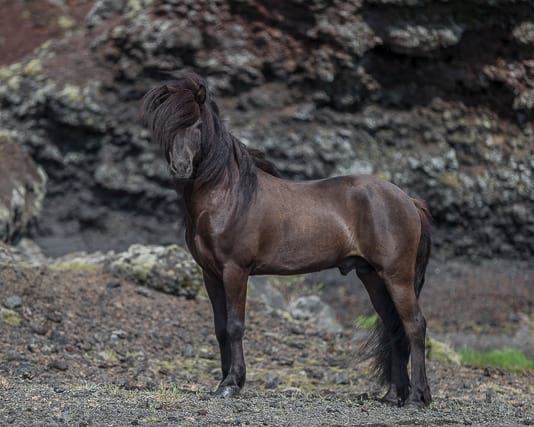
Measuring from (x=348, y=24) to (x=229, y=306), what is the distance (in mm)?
8924

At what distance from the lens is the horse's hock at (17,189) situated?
13.0m

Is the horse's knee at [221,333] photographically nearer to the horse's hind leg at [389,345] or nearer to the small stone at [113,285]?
the horse's hind leg at [389,345]

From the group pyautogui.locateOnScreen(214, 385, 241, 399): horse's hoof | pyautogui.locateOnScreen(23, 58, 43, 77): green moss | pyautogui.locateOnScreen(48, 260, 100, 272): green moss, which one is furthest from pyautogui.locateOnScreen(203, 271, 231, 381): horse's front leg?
pyautogui.locateOnScreen(23, 58, 43, 77): green moss

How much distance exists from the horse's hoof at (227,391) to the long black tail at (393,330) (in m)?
1.34

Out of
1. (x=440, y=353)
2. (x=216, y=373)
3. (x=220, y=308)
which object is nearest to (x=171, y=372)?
(x=216, y=373)

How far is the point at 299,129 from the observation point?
49.4 ft

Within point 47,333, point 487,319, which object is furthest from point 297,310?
point 47,333

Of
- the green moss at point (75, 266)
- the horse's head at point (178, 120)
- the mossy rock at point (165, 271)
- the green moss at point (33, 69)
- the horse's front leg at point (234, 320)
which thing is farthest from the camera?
the green moss at point (33, 69)

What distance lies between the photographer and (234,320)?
7.18m

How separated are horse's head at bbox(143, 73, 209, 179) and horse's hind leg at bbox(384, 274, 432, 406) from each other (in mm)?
1874

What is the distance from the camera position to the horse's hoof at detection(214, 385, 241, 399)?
Answer: 7.02 m

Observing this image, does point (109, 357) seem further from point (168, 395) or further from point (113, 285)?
point (168, 395)

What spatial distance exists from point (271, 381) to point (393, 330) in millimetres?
1795

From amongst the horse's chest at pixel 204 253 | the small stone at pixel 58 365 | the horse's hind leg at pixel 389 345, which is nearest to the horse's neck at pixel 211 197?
the horse's chest at pixel 204 253
